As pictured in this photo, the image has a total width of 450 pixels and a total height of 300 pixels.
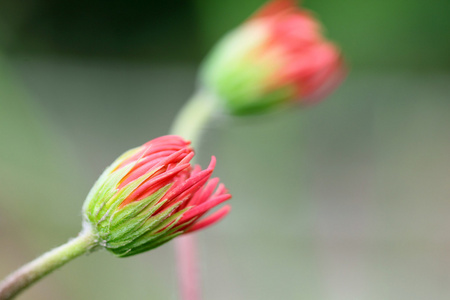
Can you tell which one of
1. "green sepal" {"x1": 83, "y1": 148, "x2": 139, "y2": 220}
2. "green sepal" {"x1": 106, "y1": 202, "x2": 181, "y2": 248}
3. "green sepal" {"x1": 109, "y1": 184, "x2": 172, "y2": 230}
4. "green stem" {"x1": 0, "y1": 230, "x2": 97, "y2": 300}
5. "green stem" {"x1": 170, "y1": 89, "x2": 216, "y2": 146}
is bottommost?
"green stem" {"x1": 0, "y1": 230, "x2": 97, "y2": 300}

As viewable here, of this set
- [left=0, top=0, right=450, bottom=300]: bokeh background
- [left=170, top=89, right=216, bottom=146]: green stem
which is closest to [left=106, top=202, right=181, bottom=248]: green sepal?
[left=170, top=89, right=216, bottom=146]: green stem

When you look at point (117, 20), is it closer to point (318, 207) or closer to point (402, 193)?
point (318, 207)

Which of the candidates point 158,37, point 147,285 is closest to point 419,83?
point 158,37

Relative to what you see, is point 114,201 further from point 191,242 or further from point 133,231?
point 191,242

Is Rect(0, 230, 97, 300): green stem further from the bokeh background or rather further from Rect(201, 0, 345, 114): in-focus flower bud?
the bokeh background

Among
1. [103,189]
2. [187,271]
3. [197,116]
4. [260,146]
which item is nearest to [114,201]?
[103,189]
